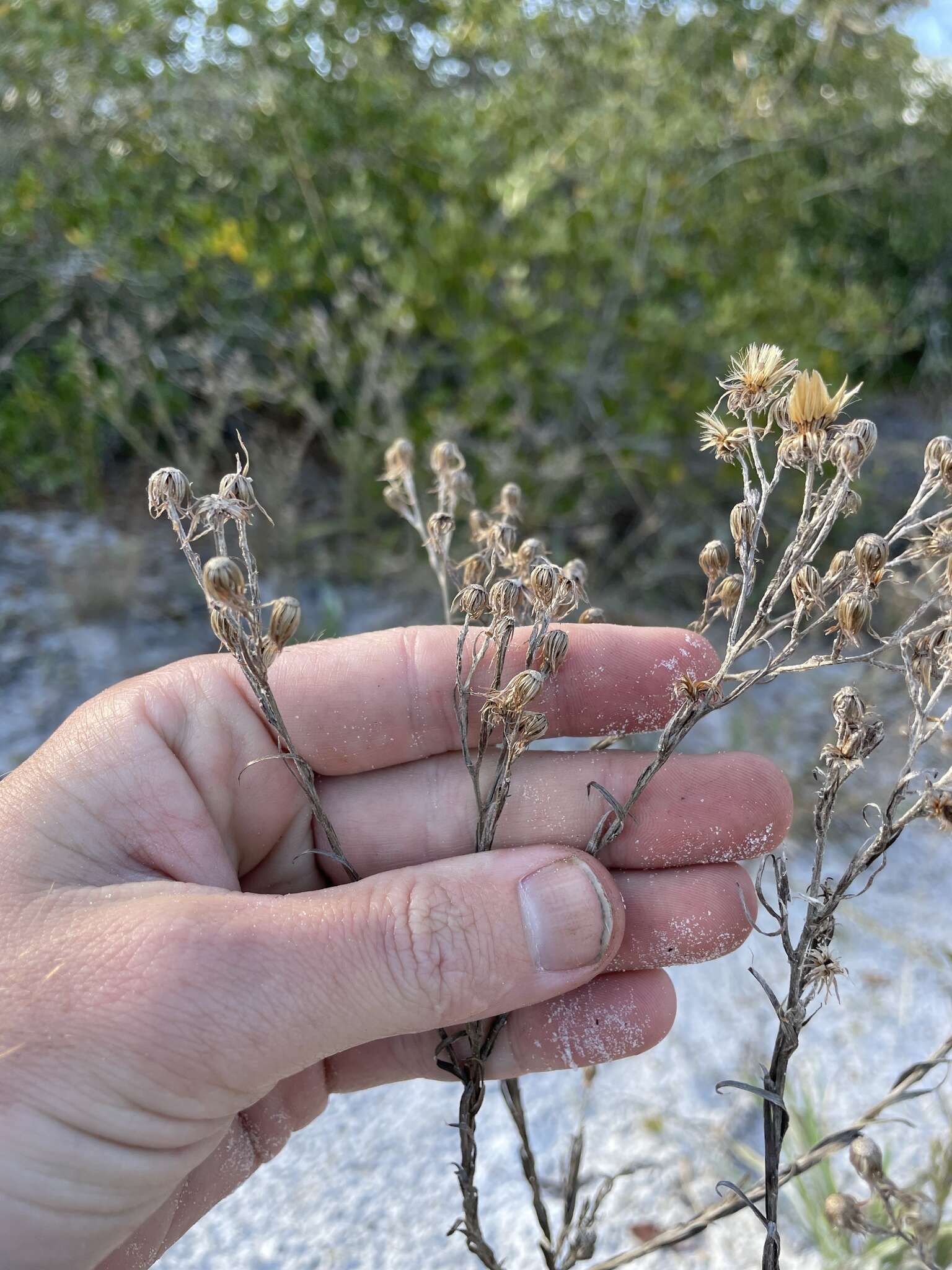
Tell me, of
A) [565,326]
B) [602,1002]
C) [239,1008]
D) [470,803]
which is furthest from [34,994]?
[565,326]

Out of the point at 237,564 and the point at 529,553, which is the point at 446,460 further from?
the point at 237,564

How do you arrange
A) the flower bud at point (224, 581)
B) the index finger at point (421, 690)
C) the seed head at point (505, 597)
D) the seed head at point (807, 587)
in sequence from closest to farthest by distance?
the flower bud at point (224, 581) < the seed head at point (807, 587) < the seed head at point (505, 597) < the index finger at point (421, 690)

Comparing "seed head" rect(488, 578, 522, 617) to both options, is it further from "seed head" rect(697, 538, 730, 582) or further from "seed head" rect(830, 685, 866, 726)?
"seed head" rect(830, 685, 866, 726)

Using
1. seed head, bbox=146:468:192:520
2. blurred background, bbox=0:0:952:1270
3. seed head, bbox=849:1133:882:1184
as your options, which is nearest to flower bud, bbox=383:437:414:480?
seed head, bbox=146:468:192:520

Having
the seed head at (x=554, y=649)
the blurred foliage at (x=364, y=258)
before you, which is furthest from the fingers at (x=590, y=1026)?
the blurred foliage at (x=364, y=258)

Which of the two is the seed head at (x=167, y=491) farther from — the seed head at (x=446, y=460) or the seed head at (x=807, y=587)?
the seed head at (x=807, y=587)

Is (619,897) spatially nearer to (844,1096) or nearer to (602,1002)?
(602,1002)
